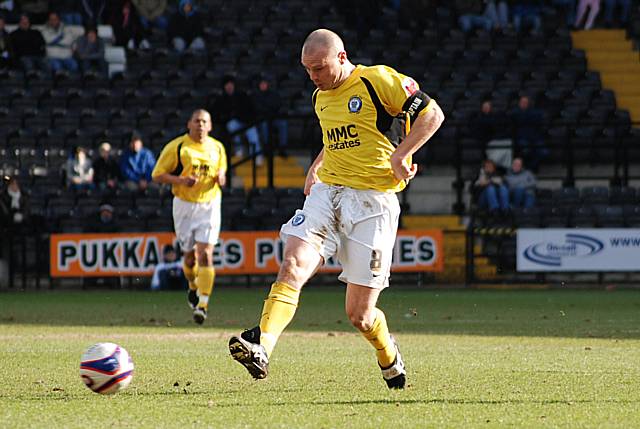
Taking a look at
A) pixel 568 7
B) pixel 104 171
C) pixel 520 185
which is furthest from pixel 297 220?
pixel 568 7

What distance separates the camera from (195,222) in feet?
58.7

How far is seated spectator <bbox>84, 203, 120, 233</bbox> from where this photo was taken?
2406 cm

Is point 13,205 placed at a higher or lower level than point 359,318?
lower

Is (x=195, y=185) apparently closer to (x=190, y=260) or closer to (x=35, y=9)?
(x=190, y=260)

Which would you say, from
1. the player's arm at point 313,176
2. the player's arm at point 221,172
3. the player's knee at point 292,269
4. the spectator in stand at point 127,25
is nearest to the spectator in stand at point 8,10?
the spectator in stand at point 127,25

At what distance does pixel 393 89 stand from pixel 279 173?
720 inches

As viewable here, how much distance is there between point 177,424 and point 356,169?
8.10 ft

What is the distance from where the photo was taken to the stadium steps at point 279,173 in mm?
26672

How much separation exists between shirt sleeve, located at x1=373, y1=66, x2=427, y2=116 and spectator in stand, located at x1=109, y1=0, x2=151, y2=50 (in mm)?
21522

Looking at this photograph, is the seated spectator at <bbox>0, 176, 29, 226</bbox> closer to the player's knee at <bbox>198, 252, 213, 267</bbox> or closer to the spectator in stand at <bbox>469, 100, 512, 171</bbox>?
the player's knee at <bbox>198, 252, 213, 267</bbox>

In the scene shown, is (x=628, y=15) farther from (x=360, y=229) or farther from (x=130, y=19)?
(x=360, y=229)

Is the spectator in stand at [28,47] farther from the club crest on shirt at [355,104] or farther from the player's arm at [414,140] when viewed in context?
the player's arm at [414,140]

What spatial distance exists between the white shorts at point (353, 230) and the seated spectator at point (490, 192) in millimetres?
15384

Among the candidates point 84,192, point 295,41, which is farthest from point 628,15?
point 84,192
